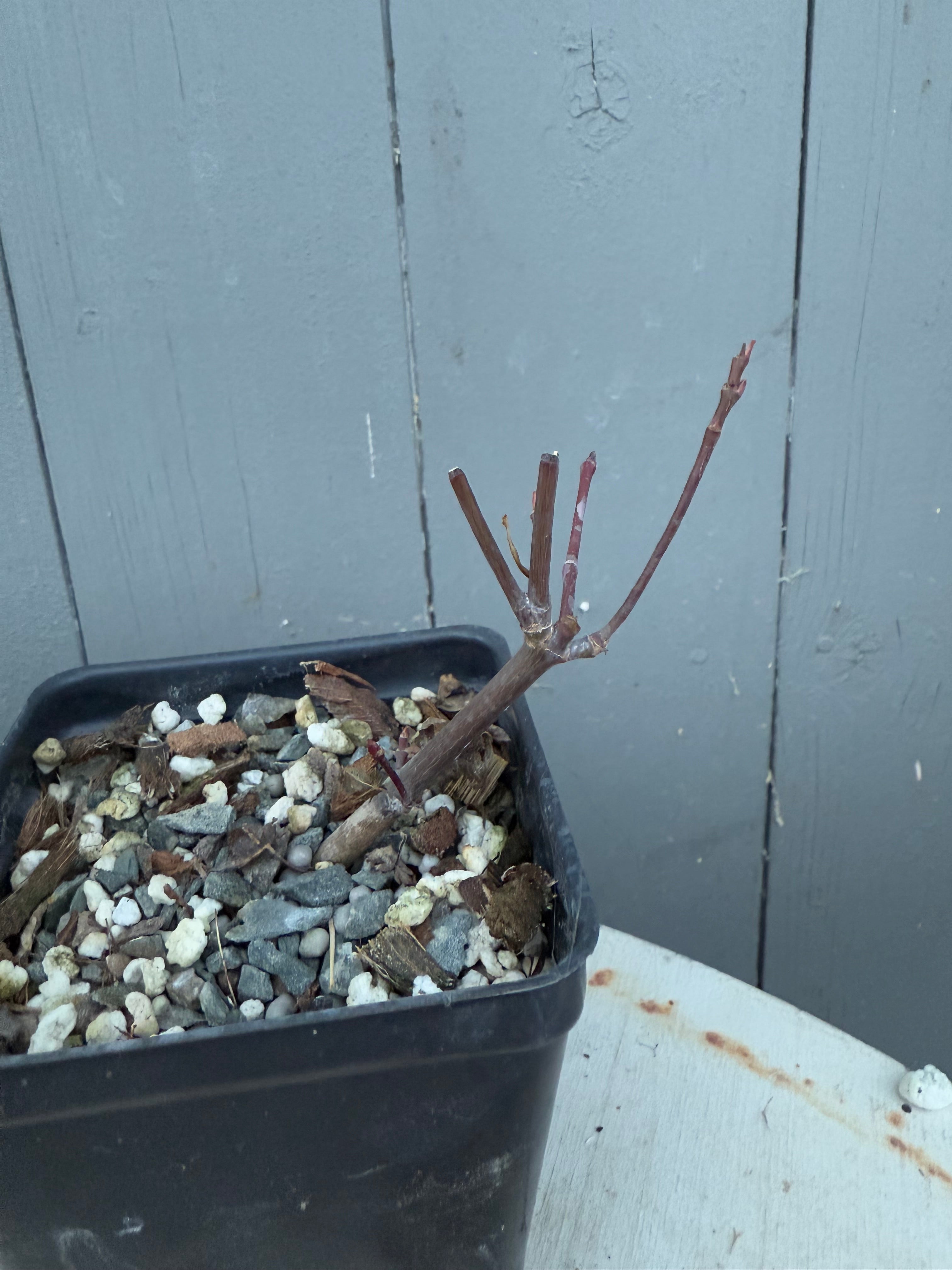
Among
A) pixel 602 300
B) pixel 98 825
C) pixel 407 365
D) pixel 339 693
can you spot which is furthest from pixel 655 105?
pixel 98 825

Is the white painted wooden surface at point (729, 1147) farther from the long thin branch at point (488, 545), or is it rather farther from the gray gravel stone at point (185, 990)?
the long thin branch at point (488, 545)

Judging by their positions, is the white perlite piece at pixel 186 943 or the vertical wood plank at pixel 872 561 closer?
the white perlite piece at pixel 186 943

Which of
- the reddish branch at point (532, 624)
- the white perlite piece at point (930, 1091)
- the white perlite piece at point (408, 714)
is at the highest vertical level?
the reddish branch at point (532, 624)

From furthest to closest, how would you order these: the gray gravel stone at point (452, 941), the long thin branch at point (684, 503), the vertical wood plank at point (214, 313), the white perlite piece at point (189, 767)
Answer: the vertical wood plank at point (214, 313), the white perlite piece at point (189, 767), the gray gravel stone at point (452, 941), the long thin branch at point (684, 503)

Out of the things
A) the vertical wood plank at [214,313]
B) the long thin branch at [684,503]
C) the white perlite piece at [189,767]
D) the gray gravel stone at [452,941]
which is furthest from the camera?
the vertical wood plank at [214,313]

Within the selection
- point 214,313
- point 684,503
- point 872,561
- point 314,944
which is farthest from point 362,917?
point 872,561

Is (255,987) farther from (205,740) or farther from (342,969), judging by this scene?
(205,740)

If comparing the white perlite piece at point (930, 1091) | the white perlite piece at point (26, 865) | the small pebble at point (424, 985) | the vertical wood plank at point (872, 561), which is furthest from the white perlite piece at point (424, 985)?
the vertical wood plank at point (872, 561)
